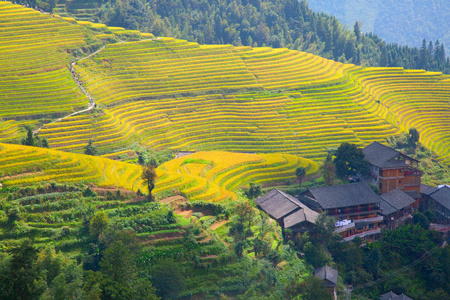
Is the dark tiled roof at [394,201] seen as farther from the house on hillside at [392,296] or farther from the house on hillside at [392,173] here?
the house on hillside at [392,296]

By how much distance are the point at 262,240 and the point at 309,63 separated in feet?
171

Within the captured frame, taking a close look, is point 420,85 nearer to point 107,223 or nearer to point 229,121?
point 229,121

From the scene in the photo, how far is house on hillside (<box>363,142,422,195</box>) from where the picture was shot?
4684 cm

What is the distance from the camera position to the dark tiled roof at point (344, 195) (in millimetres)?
41219

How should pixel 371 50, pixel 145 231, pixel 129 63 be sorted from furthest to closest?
pixel 371 50, pixel 129 63, pixel 145 231

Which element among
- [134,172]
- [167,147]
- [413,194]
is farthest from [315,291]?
[167,147]

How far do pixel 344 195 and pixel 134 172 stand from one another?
1778 cm

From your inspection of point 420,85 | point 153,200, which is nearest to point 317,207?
point 153,200

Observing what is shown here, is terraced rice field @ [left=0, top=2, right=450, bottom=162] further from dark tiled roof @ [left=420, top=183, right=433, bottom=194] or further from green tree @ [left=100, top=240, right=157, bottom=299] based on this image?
green tree @ [left=100, top=240, right=157, bottom=299]

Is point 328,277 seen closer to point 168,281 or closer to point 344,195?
point 344,195

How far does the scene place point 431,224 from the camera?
45.0 metres

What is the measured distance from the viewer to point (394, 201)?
146 feet

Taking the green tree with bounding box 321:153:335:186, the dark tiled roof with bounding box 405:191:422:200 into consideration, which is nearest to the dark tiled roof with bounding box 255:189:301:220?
the green tree with bounding box 321:153:335:186

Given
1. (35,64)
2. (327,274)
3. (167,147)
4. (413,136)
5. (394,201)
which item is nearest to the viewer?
(327,274)
